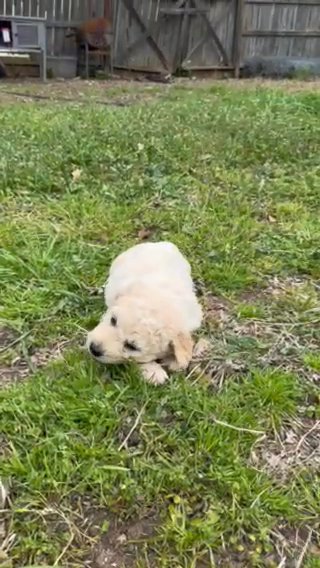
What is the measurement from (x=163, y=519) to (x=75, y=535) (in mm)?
228

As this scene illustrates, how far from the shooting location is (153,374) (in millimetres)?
2102

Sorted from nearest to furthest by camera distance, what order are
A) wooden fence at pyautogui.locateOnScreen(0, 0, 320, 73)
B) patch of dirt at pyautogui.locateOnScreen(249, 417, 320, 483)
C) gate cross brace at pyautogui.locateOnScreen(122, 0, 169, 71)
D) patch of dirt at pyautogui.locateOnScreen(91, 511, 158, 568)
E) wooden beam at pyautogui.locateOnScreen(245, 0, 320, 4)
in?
patch of dirt at pyautogui.locateOnScreen(91, 511, 158, 568) < patch of dirt at pyautogui.locateOnScreen(249, 417, 320, 483) < wooden fence at pyautogui.locateOnScreen(0, 0, 320, 73) < gate cross brace at pyautogui.locateOnScreen(122, 0, 169, 71) < wooden beam at pyautogui.locateOnScreen(245, 0, 320, 4)

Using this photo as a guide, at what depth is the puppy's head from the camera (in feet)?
6.63

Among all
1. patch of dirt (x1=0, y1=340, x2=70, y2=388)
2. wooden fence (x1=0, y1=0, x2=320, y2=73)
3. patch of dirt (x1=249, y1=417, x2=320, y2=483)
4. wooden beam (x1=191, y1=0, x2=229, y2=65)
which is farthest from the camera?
wooden beam (x1=191, y1=0, x2=229, y2=65)

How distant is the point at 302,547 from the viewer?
5.65 feet

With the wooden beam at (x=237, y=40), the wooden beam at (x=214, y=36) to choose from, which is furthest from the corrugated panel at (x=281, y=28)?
the wooden beam at (x=214, y=36)

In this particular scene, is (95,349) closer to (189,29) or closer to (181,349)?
(181,349)

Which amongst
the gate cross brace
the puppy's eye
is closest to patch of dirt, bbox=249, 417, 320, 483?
the puppy's eye

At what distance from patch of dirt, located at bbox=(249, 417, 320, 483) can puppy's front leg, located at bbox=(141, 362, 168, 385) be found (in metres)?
0.36

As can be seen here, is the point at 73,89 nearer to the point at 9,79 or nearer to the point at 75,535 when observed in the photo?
the point at 9,79

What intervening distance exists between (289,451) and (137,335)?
1.88 feet

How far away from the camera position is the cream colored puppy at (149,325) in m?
2.02

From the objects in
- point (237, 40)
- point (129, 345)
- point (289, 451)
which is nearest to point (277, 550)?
point (289, 451)

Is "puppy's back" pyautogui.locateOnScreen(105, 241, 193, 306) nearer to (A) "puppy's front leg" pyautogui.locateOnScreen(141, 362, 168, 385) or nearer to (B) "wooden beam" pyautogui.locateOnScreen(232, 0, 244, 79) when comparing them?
(A) "puppy's front leg" pyautogui.locateOnScreen(141, 362, 168, 385)
